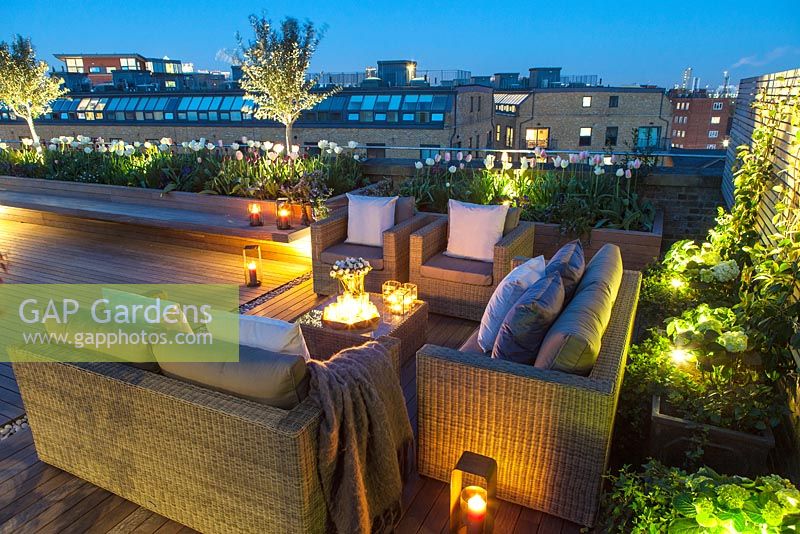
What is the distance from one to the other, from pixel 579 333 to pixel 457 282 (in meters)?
2.27

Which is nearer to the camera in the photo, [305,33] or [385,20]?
[305,33]

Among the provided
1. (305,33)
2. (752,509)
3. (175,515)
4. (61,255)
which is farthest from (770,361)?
(305,33)

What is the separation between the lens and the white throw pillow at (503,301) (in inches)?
112

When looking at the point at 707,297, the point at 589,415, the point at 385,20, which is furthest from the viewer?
the point at 385,20

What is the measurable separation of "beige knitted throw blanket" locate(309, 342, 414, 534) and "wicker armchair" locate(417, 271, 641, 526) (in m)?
0.28

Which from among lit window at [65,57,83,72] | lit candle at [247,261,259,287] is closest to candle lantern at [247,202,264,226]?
lit candle at [247,261,259,287]

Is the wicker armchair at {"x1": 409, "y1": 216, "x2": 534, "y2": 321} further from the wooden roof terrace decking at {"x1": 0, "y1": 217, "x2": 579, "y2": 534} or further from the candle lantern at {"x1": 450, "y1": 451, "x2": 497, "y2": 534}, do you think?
the candle lantern at {"x1": 450, "y1": 451, "x2": 497, "y2": 534}

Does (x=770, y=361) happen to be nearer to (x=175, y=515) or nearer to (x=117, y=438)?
(x=175, y=515)

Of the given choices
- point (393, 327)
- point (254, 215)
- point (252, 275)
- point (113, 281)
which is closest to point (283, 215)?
point (254, 215)

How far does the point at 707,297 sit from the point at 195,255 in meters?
5.45

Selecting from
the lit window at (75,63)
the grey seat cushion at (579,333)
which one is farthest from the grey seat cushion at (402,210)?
the lit window at (75,63)

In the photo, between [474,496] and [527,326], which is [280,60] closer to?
[527,326]

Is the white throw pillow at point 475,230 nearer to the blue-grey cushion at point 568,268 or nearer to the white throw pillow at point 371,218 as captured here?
the white throw pillow at point 371,218

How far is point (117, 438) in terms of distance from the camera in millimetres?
2365
